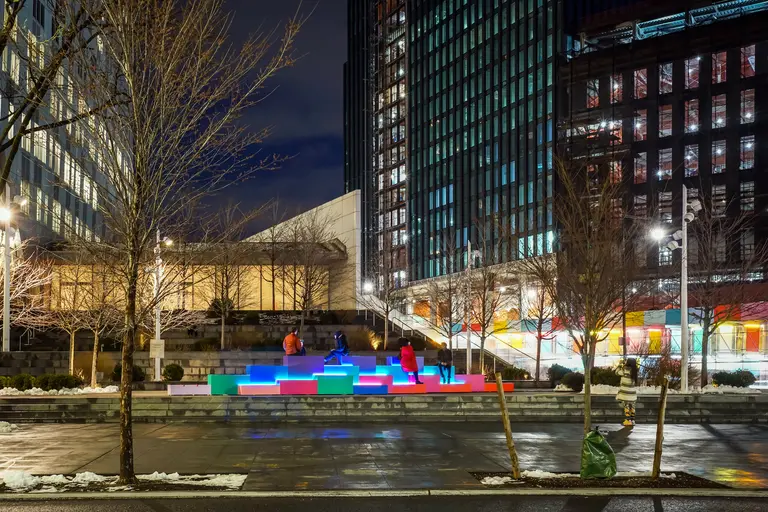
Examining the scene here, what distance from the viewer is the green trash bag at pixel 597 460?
1250 cm

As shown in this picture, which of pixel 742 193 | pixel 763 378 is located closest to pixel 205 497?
pixel 763 378

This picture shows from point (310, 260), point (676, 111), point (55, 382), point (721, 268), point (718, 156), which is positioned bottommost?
point (55, 382)

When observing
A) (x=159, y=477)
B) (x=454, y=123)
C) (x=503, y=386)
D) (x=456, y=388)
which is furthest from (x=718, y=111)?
(x=159, y=477)

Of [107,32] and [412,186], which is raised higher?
[412,186]

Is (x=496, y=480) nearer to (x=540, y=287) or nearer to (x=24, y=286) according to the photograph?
(x=24, y=286)

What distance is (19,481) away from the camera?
39.8 ft

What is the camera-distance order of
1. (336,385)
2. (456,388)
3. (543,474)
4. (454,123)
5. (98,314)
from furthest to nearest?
(454,123), (98,314), (456,388), (336,385), (543,474)

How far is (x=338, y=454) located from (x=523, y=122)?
7100 cm

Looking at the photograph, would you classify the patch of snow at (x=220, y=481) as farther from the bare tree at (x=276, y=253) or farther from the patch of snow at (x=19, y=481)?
the bare tree at (x=276, y=253)

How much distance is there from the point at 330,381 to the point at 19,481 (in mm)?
13196

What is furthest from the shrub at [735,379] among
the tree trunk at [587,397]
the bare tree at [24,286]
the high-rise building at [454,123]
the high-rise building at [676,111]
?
the high-rise building at [454,123]

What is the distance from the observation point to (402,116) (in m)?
110

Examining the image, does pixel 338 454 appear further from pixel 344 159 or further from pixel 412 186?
pixel 344 159

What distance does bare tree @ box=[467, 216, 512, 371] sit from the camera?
1629 inches
